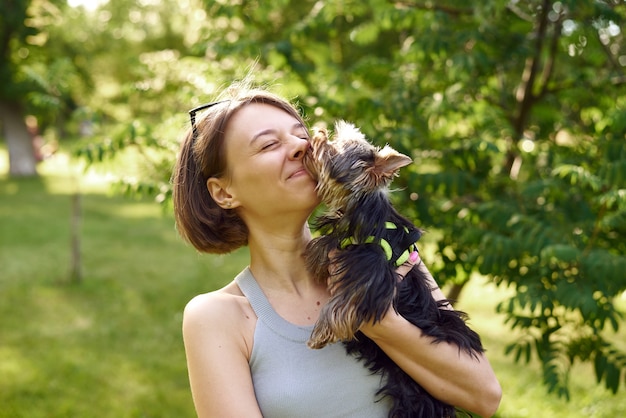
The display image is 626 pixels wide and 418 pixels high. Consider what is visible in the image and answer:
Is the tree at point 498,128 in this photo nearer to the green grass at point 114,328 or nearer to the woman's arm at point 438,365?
the green grass at point 114,328

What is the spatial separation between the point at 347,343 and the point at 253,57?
106 inches

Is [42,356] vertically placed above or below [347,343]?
below

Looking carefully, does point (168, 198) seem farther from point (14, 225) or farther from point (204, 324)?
point (14, 225)

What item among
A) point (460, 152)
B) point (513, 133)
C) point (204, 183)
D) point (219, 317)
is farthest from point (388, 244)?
point (513, 133)

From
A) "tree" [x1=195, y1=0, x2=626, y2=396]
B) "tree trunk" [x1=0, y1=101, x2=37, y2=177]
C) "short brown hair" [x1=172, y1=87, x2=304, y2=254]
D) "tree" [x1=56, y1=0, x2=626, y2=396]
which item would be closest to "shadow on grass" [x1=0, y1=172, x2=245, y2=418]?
"tree" [x1=56, y1=0, x2=626, y2=396]

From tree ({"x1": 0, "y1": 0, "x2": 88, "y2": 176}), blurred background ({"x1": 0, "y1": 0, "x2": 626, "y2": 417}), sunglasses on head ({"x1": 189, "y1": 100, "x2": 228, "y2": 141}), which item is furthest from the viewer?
tree ({"x1": 0, "y1": 0, "x2": 88, "y2": 176})

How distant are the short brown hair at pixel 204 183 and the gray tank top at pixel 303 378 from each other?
0.35 m

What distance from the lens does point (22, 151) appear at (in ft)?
75.7

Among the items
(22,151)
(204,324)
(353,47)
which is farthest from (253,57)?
(22,151)

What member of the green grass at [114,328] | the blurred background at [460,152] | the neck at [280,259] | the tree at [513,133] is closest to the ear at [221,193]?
the neck at [280,259]

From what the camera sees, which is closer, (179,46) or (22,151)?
(179,46)

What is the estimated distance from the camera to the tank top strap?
2.06 m

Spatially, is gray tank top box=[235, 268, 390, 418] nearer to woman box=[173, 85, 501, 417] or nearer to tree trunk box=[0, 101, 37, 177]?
woman box=[173, 85, 501, 417]

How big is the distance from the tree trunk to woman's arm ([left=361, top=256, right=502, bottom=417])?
2236 centimetres
